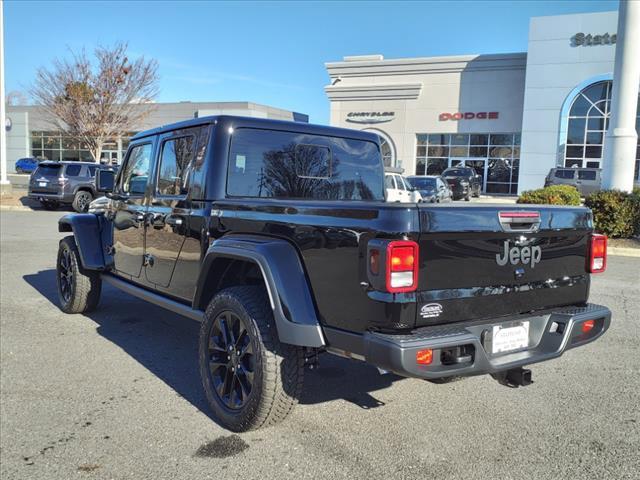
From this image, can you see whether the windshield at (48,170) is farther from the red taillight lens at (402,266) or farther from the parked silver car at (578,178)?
the parked silver car at (578,178)

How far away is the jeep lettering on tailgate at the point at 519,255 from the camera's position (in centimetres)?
312

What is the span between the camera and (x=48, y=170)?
63.2 ft

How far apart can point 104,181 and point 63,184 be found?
14.9 meters

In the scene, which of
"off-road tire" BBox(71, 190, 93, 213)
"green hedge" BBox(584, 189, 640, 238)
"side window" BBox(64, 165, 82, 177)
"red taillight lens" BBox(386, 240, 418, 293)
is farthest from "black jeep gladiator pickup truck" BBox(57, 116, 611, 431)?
"side window" BBox(64, 165, 82, 177)

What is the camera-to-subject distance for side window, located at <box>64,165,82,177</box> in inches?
758

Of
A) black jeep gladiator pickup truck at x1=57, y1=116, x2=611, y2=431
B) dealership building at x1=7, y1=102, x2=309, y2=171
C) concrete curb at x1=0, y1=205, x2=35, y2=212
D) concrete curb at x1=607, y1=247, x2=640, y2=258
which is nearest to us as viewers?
black jeep gladiator pickup truck at x1=57, y1=116, x2=611, y2=431

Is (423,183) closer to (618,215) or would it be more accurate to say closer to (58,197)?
(618,215)

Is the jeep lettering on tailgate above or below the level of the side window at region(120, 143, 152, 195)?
below

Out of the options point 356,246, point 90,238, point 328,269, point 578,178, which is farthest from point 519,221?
point 578,178

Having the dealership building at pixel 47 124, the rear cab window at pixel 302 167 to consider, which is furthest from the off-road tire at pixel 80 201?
the dealership building at pixel 47 124

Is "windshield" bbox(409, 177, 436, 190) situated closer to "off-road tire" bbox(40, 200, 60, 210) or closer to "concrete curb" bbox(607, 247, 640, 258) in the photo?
"concrete curb" bbox(607, 247, 640, 258)

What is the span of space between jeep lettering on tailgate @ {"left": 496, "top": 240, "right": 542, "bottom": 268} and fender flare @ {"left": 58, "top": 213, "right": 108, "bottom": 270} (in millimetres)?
4006

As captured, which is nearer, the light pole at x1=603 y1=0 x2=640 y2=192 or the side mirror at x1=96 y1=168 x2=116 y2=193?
the side mirror at x1=96 y1=168 x2=116 y2=193

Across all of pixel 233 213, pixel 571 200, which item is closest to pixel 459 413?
pixel 233 213
